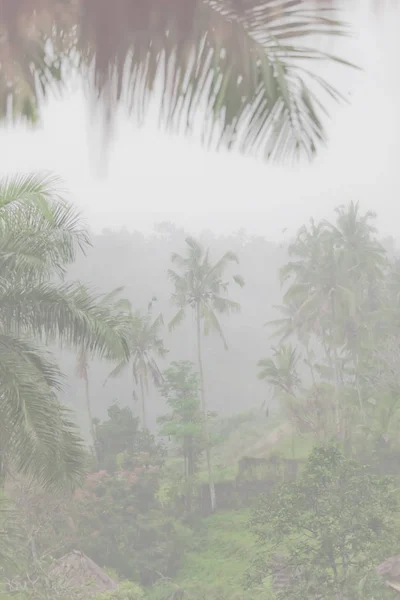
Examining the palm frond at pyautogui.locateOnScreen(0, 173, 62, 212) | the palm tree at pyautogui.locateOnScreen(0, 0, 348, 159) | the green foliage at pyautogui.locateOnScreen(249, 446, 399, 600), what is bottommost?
the green foliage at pyautogui.locateOnScreen(249, 446, 399, 600)

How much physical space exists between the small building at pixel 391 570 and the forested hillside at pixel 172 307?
16344 mm

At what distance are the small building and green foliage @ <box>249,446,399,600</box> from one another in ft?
3.82

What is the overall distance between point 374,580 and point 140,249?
30.1m

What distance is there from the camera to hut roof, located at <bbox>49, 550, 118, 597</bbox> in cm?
926

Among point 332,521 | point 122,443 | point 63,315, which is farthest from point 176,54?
point 122,443

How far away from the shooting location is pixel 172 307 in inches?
1254

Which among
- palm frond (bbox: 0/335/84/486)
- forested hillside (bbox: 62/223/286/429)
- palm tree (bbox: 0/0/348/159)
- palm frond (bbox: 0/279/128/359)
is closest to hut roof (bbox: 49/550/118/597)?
palm frond (bbox: 0/335/84/486)

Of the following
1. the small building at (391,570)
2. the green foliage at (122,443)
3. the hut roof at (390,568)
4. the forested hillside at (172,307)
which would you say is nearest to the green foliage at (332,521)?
the small building at (391,570)

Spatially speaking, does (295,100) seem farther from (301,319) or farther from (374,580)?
(301,319)

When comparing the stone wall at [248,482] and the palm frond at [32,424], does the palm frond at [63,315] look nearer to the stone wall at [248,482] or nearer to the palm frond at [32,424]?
the palm frond at [32,424]

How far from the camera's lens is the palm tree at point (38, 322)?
4.43m

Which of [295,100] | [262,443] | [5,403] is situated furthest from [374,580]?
[262,443]

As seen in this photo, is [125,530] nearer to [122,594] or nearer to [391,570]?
[122,594]

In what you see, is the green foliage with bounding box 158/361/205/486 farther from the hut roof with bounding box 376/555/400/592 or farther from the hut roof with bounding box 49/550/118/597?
the hut roof with bounding box 376/555/400/592
